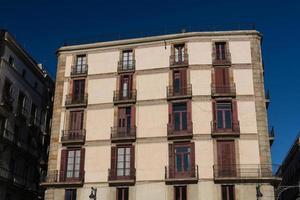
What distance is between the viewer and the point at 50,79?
5403 cm

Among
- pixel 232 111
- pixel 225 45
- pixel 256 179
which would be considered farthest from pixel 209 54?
pixel 256 179

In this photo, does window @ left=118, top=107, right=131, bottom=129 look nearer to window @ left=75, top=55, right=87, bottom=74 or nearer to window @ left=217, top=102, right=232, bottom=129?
window @ left=75, top=55, right=87, bottom=74

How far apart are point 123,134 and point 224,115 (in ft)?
30.4

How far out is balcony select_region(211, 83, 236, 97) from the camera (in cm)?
3969

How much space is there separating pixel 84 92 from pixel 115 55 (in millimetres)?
4820

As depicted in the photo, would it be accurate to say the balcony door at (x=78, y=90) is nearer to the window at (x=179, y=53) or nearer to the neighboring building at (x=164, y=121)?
the neighboring building at (x=164, y=121)

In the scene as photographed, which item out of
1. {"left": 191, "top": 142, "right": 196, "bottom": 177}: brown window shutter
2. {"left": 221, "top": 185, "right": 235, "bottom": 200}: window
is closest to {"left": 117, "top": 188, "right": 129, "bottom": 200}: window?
{"left": 191, "top": 142, "right": 196, "bottom": 177}: brown window shutter

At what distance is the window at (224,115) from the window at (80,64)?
46.6 ft

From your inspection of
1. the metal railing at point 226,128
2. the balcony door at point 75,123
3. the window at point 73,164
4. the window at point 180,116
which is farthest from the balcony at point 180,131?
the window at point 73,164

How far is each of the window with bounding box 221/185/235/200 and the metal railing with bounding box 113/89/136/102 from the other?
11604mm

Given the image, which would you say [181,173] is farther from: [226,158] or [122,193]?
[122,193]

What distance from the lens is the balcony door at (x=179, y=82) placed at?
134 feet

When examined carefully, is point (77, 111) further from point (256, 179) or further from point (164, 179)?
point (256, 179)

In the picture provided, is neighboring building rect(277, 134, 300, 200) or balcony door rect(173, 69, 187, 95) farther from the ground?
balcony door rect(173, 69, 187, 95)
